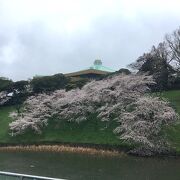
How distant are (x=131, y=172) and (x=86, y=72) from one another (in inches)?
2283

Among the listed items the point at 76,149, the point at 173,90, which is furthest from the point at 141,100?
the point at 173,90

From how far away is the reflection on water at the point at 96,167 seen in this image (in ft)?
88.2

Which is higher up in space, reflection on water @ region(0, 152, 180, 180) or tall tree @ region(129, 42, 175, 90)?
tall tree @ region(129, 42, 175, 90)

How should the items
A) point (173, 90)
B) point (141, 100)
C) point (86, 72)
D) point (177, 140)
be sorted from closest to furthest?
point (177, 140) → point (141, 100) → point (173, 90) → point (86, 72)

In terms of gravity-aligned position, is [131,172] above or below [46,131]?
below

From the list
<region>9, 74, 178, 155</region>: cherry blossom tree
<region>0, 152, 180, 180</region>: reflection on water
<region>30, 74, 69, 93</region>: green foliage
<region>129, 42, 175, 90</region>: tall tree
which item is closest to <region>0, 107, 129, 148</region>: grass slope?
<region>9, 74, 178, 155</region>: cherry blossom tree

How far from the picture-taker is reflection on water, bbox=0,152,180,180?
26.9 meters

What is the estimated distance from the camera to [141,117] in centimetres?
4434

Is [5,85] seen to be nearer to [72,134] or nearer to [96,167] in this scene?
[72,134]

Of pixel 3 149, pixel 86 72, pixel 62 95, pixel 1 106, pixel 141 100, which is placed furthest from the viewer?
pixel 86 72

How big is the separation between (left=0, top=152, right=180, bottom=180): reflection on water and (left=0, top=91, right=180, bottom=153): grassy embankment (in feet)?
23.2

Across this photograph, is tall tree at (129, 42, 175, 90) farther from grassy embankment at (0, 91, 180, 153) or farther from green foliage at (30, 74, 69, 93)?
green foliage at (30, 74, 69, 93)

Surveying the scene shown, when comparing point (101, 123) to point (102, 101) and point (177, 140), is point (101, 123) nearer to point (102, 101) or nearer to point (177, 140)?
point (102, 101)

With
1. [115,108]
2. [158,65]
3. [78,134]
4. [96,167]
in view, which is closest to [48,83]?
[158,65]
